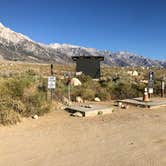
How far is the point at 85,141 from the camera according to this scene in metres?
8.08

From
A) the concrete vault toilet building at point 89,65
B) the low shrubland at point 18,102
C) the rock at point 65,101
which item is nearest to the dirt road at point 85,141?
the low shrubland at point 18,102

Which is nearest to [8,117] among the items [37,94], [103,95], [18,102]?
[18,102]

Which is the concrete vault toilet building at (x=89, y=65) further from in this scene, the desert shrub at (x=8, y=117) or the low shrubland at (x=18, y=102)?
the desert shrub at (x=8, y=117)

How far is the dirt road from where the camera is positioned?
658cm

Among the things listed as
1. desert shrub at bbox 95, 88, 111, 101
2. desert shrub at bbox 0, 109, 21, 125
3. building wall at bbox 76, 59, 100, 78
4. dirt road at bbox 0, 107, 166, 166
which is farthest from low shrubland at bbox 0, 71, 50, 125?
building wall at bbox 76, 59, 100, 78

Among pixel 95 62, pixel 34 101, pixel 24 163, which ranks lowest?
pixel 24 163

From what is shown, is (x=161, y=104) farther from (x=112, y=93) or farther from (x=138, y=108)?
(x=112, y=93)

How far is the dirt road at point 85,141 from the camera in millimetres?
6578

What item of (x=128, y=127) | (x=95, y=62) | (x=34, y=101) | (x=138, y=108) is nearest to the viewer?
(x=128, y=127)

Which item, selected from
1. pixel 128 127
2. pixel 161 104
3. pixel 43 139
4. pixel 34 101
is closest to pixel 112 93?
pixel 161 104

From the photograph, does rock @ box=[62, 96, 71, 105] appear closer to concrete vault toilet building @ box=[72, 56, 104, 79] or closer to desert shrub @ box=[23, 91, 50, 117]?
desert shrub @ box=[23, 91, 50, 117]

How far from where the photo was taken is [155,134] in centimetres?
880

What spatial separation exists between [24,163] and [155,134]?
3995mm

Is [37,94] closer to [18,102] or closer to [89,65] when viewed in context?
[18,102]
